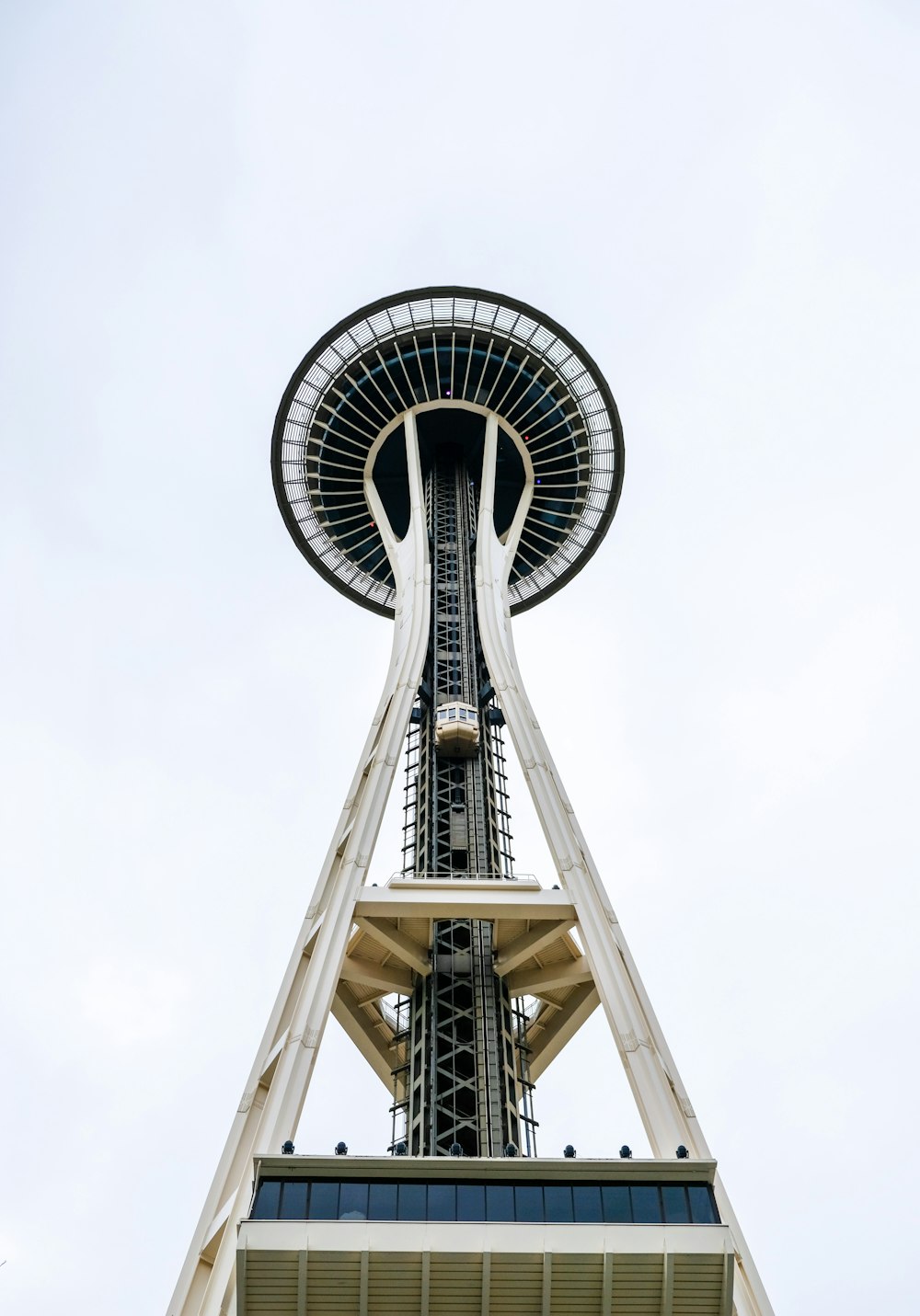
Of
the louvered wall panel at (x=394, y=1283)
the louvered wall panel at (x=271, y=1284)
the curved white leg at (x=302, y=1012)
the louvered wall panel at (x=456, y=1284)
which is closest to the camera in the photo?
the louvered wall panel at (x=271, y=1284)

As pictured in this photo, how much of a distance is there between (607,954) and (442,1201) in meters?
10.0

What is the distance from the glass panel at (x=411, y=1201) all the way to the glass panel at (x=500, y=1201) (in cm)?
139

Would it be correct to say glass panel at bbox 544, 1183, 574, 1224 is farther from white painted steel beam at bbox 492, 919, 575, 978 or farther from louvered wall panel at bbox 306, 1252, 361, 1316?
white painted steel beam at bbox 492, 919, 575, 978

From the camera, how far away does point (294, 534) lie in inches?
2512

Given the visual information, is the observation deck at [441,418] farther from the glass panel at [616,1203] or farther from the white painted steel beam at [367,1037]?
the glass panel at [616,1203]

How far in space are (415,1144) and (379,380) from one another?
1526 inches

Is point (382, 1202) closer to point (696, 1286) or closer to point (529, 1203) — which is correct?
point (529, 1203)

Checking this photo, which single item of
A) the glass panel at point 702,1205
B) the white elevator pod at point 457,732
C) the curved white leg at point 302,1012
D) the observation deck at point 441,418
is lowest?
the glass panel at point 702,1205

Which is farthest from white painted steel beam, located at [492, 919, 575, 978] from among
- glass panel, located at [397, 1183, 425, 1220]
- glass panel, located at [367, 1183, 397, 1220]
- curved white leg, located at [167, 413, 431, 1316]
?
glass panel, located at [367, 1183, 397, 1220]

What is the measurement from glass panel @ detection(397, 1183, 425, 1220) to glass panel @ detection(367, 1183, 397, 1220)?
0.14 m

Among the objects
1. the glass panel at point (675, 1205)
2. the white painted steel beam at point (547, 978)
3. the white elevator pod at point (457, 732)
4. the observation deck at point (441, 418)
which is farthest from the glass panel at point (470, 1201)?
the observation deck at point (441, 418)

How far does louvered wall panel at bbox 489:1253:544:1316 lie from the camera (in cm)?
2361

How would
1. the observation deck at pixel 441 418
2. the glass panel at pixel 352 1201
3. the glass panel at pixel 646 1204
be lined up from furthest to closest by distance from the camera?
the observation deck at pixel 441 418 < the glass panel at pixel 646 1204 < the glass panel at pixel 352 1201

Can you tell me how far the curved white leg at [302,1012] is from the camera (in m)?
25.3
